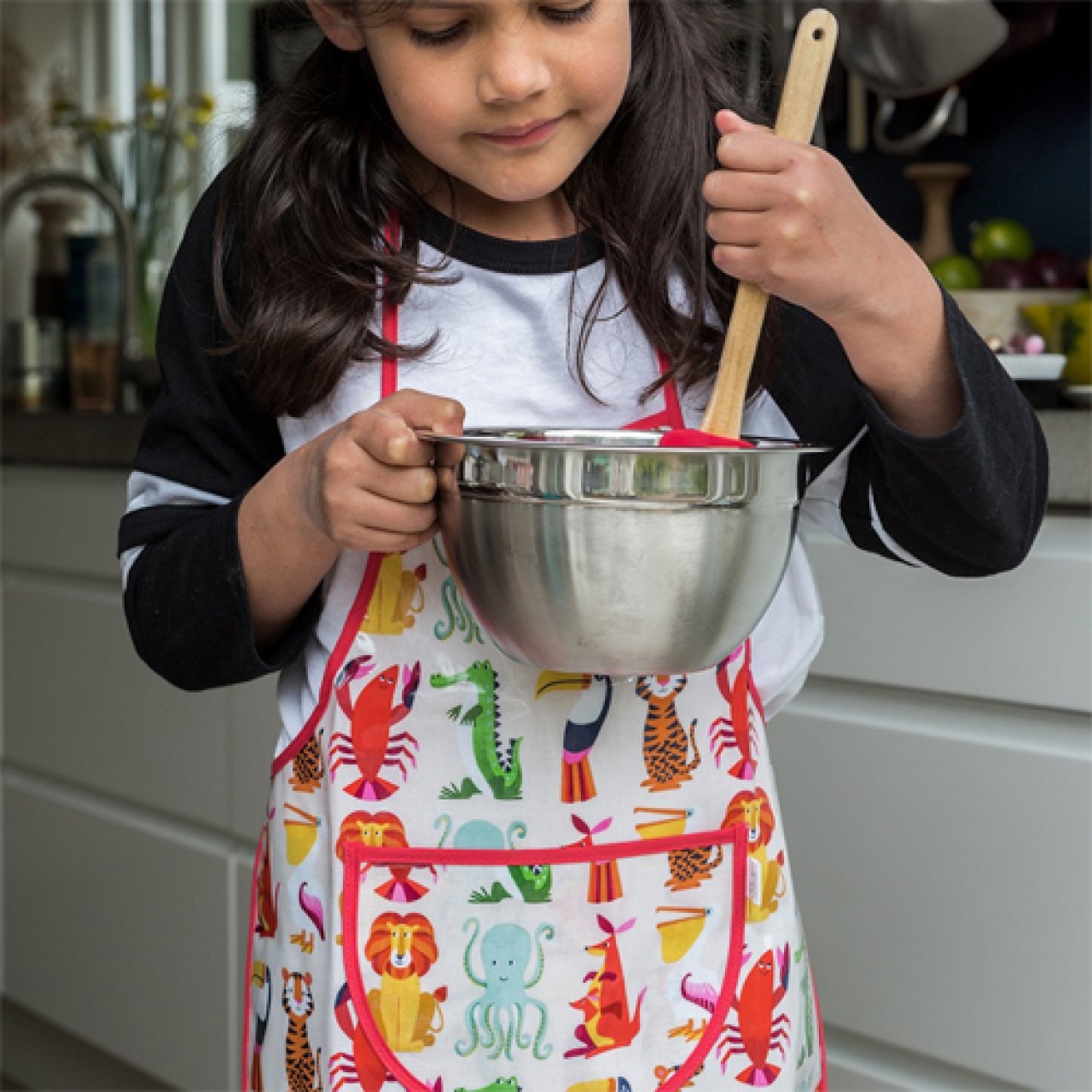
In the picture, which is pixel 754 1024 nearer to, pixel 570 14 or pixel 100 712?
pixel 570 14

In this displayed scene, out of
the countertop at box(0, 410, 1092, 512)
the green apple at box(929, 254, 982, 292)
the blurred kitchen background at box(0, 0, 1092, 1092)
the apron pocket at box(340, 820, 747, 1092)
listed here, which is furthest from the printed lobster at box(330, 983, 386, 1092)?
the green apple at box(929, 254, 982, 292)

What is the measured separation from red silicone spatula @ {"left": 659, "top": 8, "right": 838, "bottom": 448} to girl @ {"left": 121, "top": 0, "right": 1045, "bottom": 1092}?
0.22 feet

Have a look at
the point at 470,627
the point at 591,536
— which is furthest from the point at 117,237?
the point at 591,536

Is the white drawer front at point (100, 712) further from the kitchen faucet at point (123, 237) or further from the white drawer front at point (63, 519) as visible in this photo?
the kitchen faucet at point (123, 237)

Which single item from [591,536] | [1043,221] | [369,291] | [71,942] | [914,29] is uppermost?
[914,29]

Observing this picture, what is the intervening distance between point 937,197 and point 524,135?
107 centimetres

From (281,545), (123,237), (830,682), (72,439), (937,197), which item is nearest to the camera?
(281,545)

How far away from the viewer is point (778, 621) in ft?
2.60

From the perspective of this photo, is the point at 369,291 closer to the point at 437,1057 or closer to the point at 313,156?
the point at 313,156

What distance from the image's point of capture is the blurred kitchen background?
112cm

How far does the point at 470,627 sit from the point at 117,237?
1.70 meters

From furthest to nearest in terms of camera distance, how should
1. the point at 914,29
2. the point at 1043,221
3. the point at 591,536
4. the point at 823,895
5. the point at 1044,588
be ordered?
the point at 1043,221 → the point at 914,29 → the point at 823,895 → the point at 1044,588 → the point at 591,536

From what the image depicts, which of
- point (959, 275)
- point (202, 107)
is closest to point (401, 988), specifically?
point (959, 275)

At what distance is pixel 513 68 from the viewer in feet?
2.02
